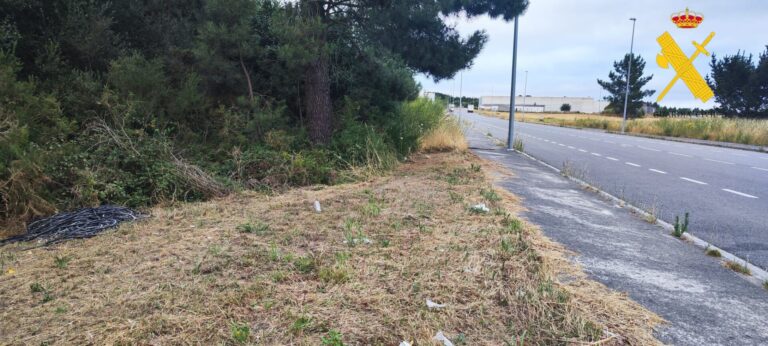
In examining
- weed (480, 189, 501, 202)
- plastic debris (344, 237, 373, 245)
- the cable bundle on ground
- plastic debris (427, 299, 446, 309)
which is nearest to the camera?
plastic debris (427, 299, 446, 309)

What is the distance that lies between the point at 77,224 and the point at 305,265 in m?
3.43

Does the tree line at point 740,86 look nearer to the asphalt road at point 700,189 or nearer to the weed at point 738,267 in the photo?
the asphalt road at point 700,189

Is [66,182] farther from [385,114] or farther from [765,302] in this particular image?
[765,302]

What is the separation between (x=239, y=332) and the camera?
8.70 feet

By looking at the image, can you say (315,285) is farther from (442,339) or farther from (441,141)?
(441,141)

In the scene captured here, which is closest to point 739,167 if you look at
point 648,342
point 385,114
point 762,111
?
point 385,114

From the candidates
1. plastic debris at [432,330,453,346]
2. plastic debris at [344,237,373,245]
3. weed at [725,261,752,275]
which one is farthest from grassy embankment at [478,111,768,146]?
plastic debris at [432,330,453,346]

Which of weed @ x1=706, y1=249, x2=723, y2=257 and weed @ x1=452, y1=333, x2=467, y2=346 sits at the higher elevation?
weed @ x1=452, y1=333, x2=467, y2=346

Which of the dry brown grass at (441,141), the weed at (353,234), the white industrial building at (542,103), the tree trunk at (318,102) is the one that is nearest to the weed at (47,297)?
the weed at (353,234)

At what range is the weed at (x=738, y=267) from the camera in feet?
13.7

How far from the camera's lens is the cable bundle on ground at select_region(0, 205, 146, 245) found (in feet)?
17.0

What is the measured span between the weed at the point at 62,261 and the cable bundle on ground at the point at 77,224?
0.94m

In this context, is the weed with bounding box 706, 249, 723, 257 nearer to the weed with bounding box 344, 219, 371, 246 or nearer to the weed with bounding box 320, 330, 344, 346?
the weed with bounding box 344, 219, 371, 246

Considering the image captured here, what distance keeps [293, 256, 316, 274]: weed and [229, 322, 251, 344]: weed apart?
894 mm
